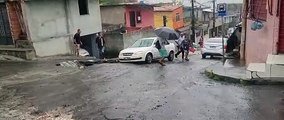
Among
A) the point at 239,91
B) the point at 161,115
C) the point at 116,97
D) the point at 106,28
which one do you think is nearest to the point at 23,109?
the point at 116,97

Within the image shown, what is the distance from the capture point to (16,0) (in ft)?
65.0

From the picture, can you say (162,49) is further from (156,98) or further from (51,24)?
(156,98)

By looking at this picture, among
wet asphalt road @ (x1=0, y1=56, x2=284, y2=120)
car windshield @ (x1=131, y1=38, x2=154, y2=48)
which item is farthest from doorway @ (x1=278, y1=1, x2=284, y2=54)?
car windshield @ (x1=131, y1=38, x2=154, y2=48)

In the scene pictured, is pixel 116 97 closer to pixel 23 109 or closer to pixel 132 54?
pixel 23 109

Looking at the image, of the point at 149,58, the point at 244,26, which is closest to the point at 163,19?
the point at 149,58

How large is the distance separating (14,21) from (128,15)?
21020 millimetres

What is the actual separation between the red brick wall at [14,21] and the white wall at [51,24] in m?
0.90

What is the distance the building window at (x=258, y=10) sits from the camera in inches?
531

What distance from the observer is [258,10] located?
565 inches

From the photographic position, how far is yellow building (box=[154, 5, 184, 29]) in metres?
47.5

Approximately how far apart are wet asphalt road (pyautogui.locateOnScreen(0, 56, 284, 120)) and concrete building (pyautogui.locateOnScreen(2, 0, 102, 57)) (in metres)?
6.95

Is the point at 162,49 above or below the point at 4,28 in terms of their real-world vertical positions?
below

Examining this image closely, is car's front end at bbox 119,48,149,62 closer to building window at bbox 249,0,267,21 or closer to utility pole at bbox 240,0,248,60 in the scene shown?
utility pole at bbox 240,0,248,60

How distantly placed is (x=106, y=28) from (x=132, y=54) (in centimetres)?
1663
